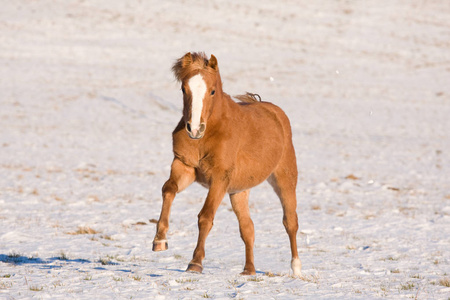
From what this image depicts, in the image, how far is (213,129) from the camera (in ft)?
22.0

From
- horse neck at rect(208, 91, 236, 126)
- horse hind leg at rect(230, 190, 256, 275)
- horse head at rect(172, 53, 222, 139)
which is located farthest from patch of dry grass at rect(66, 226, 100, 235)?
horse head at rect(172, 53, 222, 139)

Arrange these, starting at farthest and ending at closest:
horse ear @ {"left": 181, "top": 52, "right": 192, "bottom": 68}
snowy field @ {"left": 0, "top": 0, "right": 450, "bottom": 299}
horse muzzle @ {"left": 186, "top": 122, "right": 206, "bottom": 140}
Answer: snowy field @ {"left": 0, "top": 0, "right": 450, "bottom": 299}
horse ear @ {"left": 181, "top": 52, "right": 192, "bottom": 68}
horse muzzle @ {"left": 186, "top": 122, "right": 206, "bottom": 140}

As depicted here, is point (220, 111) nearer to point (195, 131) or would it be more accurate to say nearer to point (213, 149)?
point (213, 149)

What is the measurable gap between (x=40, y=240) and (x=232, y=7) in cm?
5647

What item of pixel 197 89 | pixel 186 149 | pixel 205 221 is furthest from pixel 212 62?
pixel 205 221

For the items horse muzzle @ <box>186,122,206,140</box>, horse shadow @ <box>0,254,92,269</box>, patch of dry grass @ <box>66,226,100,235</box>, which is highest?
horse muzzle @ <box>186,122,206,140</box>

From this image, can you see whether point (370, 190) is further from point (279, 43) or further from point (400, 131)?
point (279, 43)

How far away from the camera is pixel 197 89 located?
6.16 meters

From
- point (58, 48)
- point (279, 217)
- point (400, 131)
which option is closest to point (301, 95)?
point (400, 131)

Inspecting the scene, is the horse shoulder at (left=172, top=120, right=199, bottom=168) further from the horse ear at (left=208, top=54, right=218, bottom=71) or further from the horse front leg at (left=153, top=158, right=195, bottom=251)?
the horse ear at (left=208, top=54, right=218, bottom=71)

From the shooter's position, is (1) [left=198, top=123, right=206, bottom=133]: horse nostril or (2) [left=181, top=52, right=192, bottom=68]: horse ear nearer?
(1) [left=198, top=123, right=206, bottom=133]: horse nostril

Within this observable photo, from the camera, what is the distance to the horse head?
19.6 feet

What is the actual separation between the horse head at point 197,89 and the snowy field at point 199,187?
1.78 m

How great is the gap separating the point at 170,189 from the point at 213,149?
68cm
